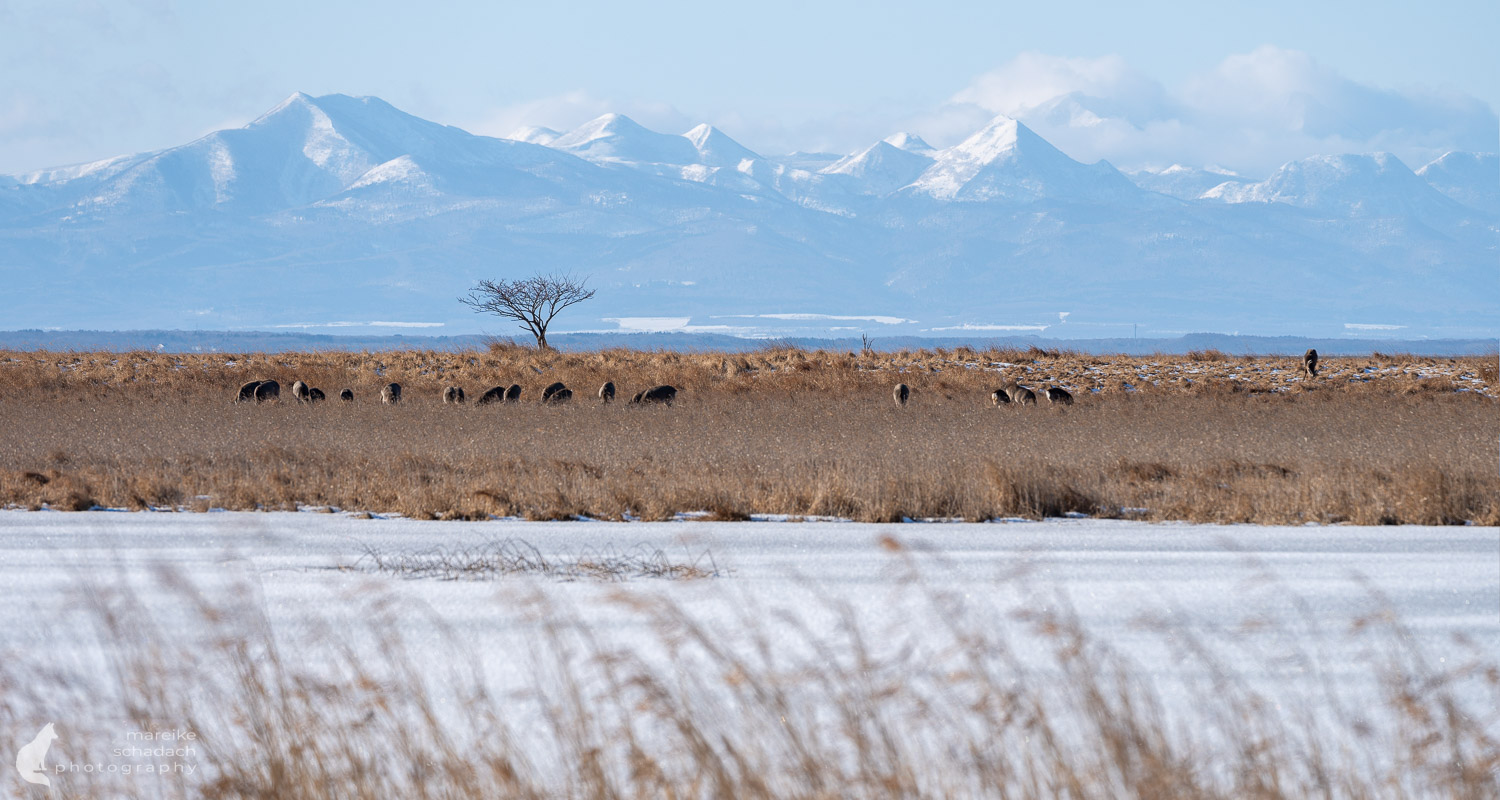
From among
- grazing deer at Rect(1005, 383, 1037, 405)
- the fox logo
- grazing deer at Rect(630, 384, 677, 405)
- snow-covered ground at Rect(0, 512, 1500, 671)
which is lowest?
snow-covered ground at Rect(0, 512, 1500, 671)

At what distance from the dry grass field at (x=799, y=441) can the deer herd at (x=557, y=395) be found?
1.59 feet

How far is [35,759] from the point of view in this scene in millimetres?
4609

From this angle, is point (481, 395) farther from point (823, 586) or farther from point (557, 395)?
point (823, 586)

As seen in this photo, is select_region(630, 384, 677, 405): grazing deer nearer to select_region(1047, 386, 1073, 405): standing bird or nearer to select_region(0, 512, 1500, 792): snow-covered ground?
select_region(1047, 386, 1073, 405): standing bird

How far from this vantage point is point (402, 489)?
13195mm

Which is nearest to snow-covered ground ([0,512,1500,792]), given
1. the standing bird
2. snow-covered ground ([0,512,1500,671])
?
snow-covered ground ([0,512,1500,671])

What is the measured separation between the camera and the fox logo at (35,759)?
14.9 ft

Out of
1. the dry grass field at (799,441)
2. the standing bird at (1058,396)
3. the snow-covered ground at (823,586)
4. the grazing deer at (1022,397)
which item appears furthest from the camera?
the standing bird at (1058,396)

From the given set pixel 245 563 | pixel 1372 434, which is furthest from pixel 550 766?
pixel 1372 434

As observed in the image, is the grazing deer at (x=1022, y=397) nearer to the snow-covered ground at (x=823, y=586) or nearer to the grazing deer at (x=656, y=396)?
the grazing deer at (x=656, y=396)

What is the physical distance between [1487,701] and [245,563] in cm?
832

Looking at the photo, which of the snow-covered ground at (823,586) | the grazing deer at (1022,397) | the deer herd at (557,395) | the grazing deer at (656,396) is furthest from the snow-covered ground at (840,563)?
the deer herd at (557,395)

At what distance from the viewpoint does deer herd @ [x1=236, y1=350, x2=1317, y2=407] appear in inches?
1029

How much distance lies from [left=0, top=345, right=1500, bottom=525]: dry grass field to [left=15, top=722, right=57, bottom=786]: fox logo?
7.94m
